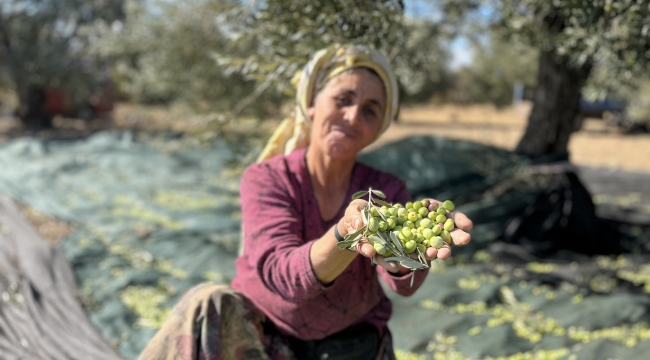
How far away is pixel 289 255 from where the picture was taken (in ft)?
6.07

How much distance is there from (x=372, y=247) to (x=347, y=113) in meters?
0.77

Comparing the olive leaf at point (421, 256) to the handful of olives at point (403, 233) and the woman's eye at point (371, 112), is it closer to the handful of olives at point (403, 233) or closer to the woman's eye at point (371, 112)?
the handful of olives at point (403, 233)

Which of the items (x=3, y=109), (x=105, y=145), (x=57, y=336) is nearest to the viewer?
(x=57, y=336)

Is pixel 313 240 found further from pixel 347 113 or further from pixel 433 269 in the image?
pixel 433 269

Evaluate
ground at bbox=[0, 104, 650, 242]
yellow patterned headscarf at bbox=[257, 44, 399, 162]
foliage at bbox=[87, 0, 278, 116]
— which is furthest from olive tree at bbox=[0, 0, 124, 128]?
yellow patterned headscarf at bbox=[257, 44, 399, 162]

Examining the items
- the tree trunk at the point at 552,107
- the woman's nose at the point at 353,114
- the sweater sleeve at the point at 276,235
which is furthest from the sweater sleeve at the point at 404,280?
the tree trunk at the point at 552,107

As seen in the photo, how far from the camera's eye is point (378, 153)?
23.2ft

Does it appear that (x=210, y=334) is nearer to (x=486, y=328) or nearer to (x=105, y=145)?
(x=486, y=328)

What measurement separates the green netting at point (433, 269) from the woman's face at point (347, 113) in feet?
6.14

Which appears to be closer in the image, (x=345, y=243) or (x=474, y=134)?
(x=345, y=243)

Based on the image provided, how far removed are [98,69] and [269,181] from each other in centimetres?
1451

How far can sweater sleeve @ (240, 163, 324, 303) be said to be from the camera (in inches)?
71.1

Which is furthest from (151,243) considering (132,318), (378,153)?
(378,153)

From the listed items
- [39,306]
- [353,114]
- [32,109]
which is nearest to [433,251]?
[353,114]
